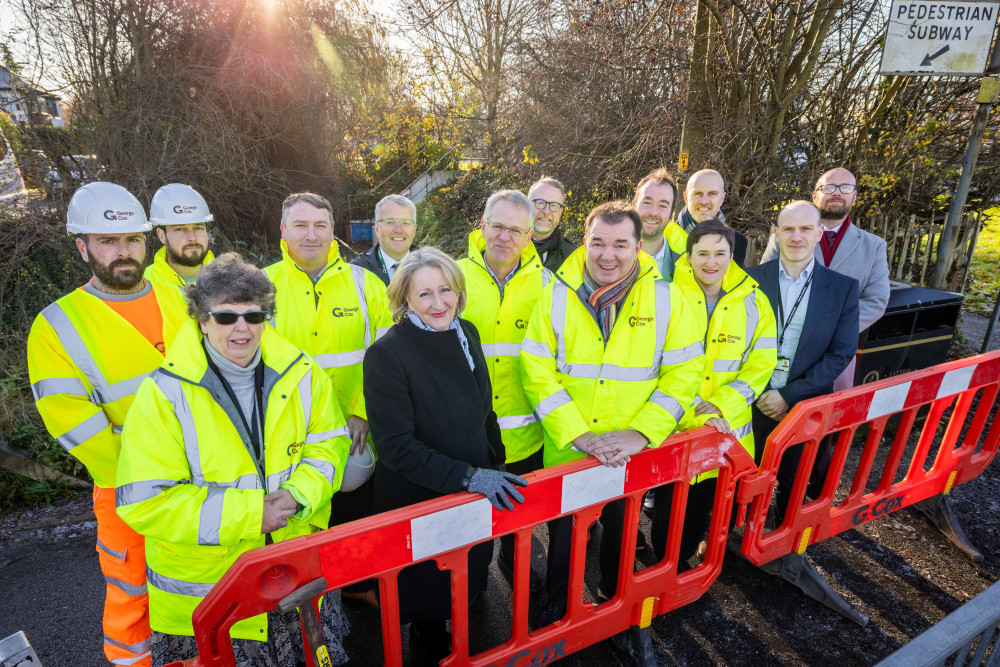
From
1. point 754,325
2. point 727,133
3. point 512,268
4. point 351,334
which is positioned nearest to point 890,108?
point 727,133

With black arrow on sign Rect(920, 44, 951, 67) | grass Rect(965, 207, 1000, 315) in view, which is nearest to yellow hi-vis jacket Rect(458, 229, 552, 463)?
black arrow on sign Rect(920, 44, 951, 67)

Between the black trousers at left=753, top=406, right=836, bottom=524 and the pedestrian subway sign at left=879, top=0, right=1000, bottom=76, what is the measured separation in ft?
12.7

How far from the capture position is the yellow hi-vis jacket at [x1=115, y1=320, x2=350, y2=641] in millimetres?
1893

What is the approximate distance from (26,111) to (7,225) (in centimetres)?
142

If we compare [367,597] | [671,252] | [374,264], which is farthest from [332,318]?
[671,252]

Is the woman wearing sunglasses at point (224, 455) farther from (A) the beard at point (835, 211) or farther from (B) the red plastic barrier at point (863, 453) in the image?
(A) the beard at point (835, 211)

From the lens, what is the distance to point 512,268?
10.6 feet

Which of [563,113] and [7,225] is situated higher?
[563,113]

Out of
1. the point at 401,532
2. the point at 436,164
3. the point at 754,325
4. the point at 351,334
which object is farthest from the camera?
the point at 436,164

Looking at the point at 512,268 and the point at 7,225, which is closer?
the point at 512,268

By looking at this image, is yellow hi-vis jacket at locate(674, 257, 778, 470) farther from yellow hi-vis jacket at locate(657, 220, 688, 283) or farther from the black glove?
the black glove

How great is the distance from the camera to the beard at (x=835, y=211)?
409 cm

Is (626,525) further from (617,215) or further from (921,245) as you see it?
(921,245)

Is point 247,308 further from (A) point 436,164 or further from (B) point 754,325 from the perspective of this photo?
(A) point 436,164
